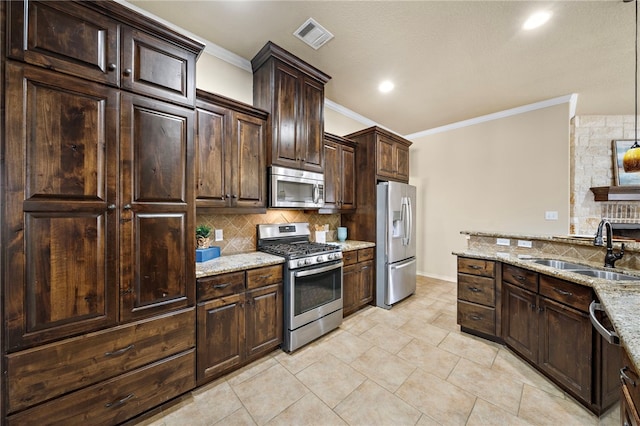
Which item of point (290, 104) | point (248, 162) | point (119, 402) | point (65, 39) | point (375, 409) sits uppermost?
point (290, 104)

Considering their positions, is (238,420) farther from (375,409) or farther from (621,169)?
(621,169)

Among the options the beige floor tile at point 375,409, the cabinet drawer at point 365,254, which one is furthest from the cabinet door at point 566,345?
the cabinet drawer at point 365,254

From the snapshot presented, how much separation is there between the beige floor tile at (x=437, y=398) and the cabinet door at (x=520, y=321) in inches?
31.1

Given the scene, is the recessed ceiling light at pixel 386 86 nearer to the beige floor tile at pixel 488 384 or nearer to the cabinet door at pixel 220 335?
the cabinet door at pixel 220 335

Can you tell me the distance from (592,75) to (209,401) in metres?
5.41

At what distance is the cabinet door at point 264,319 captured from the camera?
6.82 feet

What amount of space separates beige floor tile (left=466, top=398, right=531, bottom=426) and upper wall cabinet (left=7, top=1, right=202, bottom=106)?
116 inches

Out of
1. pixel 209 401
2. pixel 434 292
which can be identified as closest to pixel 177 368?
pixel 209 401

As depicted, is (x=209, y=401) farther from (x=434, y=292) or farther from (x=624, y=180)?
(x=624, y=180)

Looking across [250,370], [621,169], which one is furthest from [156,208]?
[621,169]

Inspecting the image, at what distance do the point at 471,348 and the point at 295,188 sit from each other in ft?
8.15

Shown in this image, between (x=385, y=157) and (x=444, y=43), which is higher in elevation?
(x=444, y=43)

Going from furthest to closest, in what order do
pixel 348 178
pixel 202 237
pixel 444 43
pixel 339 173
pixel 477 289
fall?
pixel 348 178 < pixel 339 173 < pixel 477 289 < pixel 444 43 < pixel 202 237

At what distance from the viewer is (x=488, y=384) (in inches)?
74.4
